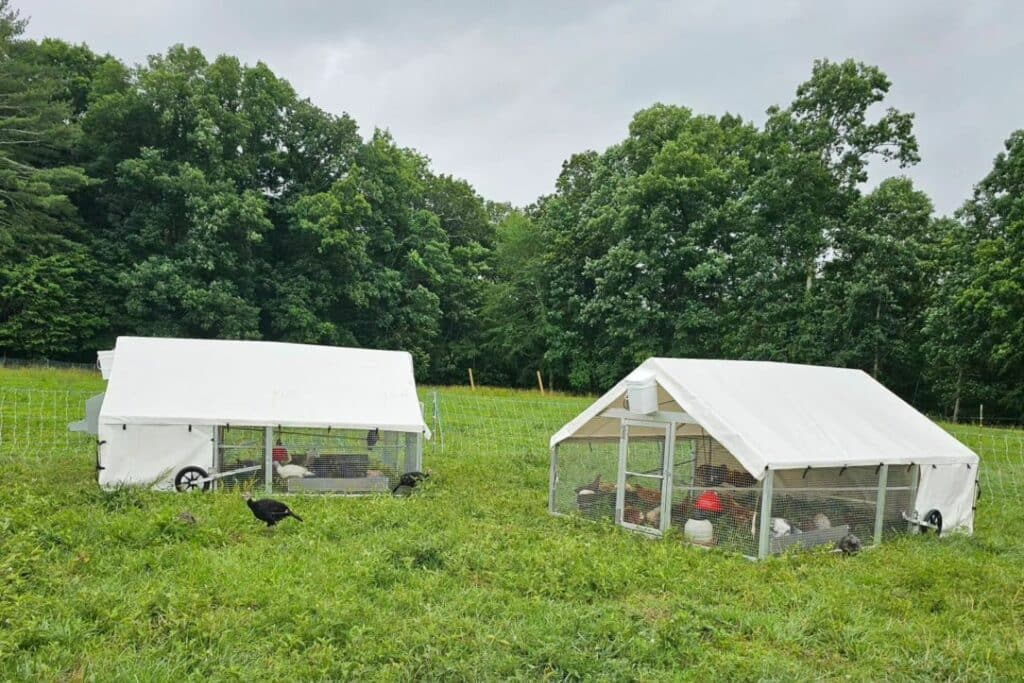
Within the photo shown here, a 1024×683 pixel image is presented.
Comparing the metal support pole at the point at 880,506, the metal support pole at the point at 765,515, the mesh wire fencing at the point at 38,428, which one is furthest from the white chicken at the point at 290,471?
the metal support pole at the point at 880,506

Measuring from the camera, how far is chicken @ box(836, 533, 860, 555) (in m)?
6.39

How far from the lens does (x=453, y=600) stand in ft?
15.8

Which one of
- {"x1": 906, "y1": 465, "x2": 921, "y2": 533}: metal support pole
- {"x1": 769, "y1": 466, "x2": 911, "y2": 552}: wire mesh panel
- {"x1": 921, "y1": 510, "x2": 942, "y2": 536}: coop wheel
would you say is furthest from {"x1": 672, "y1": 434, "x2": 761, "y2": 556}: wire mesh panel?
{"x1": 921, "y1": 510, "x2": 942, "y2": 536}: coop wheel

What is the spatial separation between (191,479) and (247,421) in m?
0.94

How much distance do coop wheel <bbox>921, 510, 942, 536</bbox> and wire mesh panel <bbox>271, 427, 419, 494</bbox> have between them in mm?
6167

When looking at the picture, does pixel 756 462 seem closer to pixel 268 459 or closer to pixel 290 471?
pixel 290 471

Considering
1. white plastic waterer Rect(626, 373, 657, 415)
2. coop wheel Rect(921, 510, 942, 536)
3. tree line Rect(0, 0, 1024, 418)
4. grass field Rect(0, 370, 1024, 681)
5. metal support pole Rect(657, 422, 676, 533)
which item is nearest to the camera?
grass field Rect(0, 370, 1024, 681)

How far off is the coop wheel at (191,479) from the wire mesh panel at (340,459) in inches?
32.3

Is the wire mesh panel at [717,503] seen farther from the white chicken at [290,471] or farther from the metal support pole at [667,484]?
the white chicken at [290,471]

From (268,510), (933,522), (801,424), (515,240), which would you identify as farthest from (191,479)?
(515,240)

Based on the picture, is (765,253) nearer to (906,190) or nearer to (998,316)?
(906,190)

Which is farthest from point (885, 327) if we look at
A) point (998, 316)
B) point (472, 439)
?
point (472, 439)

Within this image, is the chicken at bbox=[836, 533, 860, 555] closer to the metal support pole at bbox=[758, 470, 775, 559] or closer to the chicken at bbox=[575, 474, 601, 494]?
the metal support pole at bbox=[758, 470, 775, 559]

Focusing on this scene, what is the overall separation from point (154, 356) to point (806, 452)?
328 inches
